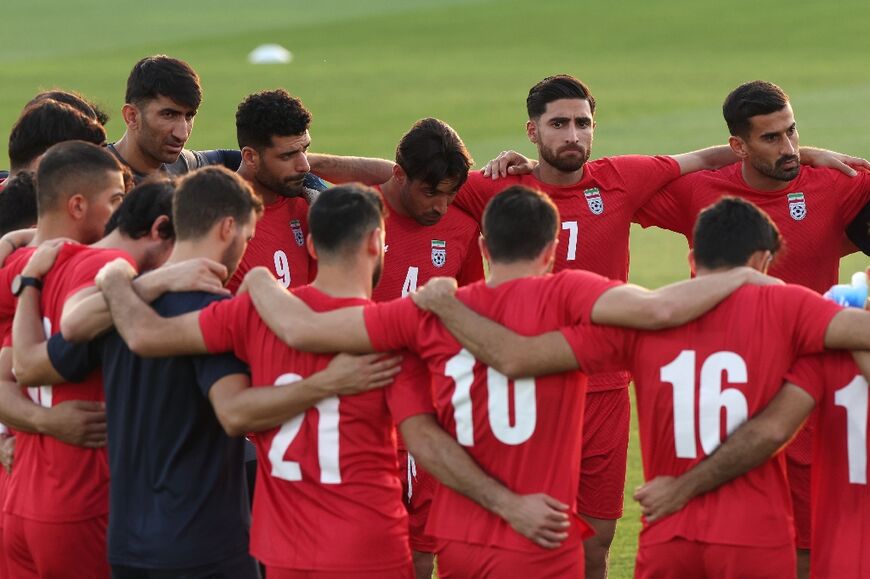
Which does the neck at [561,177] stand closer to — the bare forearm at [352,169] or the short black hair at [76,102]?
the bare forearm at [352,169]

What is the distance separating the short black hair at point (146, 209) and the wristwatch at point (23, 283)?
0.39m

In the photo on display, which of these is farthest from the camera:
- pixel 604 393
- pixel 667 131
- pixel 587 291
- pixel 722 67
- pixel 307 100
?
pixel 722 67

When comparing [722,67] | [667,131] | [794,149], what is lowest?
[794,149]

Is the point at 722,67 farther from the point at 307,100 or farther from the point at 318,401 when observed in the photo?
the point at 318,401

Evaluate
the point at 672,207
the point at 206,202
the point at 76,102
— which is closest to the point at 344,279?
the point at 206,202

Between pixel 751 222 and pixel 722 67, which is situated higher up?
pixel 722 67

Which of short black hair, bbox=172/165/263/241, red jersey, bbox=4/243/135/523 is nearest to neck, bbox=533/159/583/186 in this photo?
short black hair, bbox=172/165/263/241

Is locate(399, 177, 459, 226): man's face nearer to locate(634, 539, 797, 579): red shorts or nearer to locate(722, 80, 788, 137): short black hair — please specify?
locate(722, 80, 788, 137): short black hair

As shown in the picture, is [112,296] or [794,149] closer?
[112,296]

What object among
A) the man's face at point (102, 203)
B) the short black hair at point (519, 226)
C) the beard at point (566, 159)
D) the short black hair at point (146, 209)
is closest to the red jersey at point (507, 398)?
the short black hair at point (519, 226)

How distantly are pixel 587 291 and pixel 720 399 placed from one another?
0.61 meters

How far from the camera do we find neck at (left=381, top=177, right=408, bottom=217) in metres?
7.63

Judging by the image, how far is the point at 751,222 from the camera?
511 cm

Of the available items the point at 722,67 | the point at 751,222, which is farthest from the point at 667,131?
the point at 751,222
